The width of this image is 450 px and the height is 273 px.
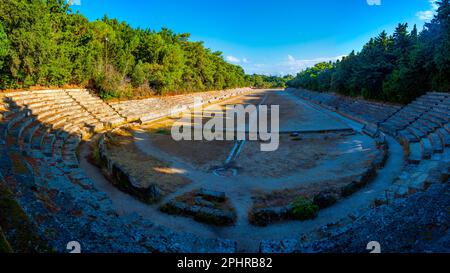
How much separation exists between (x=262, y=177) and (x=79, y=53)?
24941 millimetres

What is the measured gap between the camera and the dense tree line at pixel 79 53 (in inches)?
740

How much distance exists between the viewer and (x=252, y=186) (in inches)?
432

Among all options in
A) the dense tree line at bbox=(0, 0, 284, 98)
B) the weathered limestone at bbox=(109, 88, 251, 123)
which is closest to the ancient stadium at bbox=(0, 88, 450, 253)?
the dense tree line at bbox=(0, 0, 284, 98)

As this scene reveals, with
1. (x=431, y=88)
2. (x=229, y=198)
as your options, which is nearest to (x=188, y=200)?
(x=229, y=198)

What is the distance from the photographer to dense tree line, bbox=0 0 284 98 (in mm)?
18797

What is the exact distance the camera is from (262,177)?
39.2 feet

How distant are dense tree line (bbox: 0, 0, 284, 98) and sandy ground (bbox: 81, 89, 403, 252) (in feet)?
34.2

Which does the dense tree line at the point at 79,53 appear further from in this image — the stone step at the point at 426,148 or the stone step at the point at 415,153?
the stone step at the point at 426,148

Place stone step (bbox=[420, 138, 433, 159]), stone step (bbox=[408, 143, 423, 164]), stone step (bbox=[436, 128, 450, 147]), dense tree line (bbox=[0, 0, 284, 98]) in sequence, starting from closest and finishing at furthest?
stone step (bbox=[408, 143, 423, 164])
stone step (bbox=[420, 138, 433, 159])
stone step (bbox=[436, 128, 450, 147])
dense tree line (bbox=[0, 0, 284, 98])

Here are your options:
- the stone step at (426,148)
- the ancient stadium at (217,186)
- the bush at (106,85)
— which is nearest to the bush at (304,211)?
the ancient stadium at (217,186)

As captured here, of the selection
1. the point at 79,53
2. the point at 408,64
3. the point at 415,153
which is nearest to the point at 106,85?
the point at 79,53

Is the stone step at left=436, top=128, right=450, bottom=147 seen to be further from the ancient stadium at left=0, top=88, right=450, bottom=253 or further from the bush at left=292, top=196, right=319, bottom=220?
the bush at left=292, top=196, right=319, bottom=220

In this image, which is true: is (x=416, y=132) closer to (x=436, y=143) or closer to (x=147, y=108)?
(x=436, y=143)
